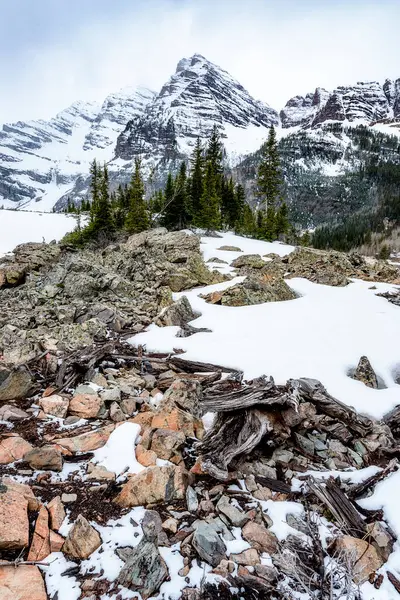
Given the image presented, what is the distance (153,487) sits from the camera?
445 centimetres

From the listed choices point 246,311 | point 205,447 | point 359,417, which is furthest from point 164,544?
point 246,311

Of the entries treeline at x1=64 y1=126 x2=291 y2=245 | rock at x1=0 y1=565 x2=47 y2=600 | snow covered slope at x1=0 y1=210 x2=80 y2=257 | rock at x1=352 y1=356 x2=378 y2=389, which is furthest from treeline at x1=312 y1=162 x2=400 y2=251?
rock at x1=0 y1=565 x2=47 y2=600

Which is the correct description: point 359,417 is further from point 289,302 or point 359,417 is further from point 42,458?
point 289,302

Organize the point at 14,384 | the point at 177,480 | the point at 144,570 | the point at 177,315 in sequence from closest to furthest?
the point at 144,570 → the point at 177,480 → the point at 14,384 → the point at 177,315

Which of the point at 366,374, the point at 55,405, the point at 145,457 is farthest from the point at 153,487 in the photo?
the point at 366,374

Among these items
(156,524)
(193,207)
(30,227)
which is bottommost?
(30,227)

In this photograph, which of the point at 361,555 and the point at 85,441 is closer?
the point at 361,555

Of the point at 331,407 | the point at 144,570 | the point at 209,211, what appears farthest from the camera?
the point at 209,211

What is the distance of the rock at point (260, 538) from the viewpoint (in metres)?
3.78

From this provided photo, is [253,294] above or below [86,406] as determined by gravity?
above

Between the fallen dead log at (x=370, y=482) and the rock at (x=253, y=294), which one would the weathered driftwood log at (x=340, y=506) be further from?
the rock at (x=253, y=294)

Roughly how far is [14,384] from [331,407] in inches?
248

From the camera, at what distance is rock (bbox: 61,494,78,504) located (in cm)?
422

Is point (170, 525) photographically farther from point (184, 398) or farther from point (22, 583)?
point (184, 398)
